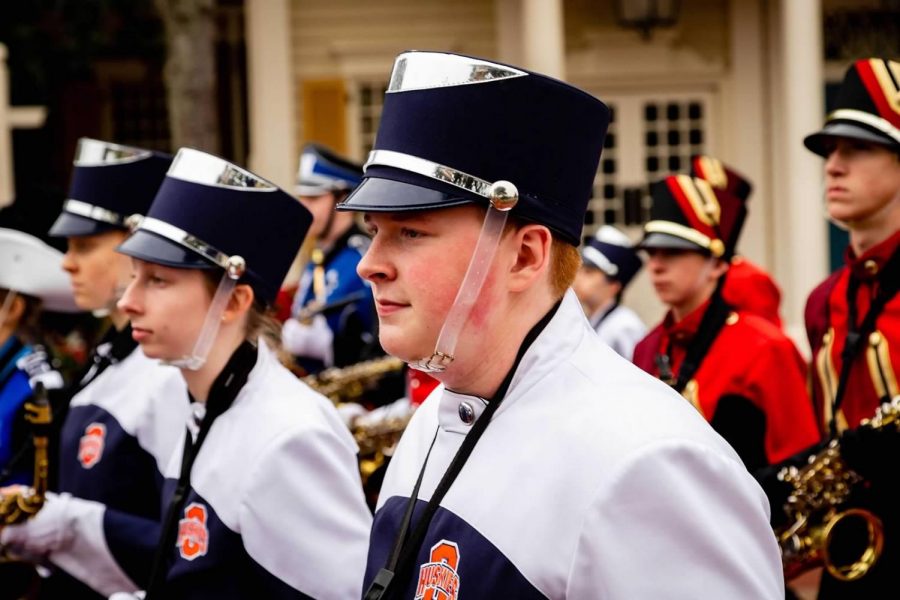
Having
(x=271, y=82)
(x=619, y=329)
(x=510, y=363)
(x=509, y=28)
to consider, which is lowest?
(x=619, y=329)

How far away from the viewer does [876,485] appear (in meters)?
4.24

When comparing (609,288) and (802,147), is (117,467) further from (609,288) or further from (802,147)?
(802,147)

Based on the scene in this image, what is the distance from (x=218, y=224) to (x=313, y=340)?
4.26 metres

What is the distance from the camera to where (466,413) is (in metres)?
2.39

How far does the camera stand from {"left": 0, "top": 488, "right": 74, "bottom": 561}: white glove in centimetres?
420

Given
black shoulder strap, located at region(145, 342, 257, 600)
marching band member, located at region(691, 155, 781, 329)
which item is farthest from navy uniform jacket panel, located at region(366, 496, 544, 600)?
marching band member, located at region(691, 155, 781, 329)

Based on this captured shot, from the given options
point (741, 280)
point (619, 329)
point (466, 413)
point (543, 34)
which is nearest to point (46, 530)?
point (466, 413)

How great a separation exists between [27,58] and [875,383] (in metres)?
12.9

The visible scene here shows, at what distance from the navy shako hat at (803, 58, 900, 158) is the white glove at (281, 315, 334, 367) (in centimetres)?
397

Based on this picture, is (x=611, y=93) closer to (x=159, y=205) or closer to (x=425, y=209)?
(x=159, y=205)

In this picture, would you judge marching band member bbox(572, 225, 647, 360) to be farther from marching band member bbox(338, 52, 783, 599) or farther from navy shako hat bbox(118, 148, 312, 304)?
marching band member bbox(338, 52, 783, 599)

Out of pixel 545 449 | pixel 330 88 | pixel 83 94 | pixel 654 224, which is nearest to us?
pixel 545 449

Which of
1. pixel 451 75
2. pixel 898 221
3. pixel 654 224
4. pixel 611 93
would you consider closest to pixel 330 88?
pixel 611 93

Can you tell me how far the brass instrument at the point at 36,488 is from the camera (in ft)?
14.1
